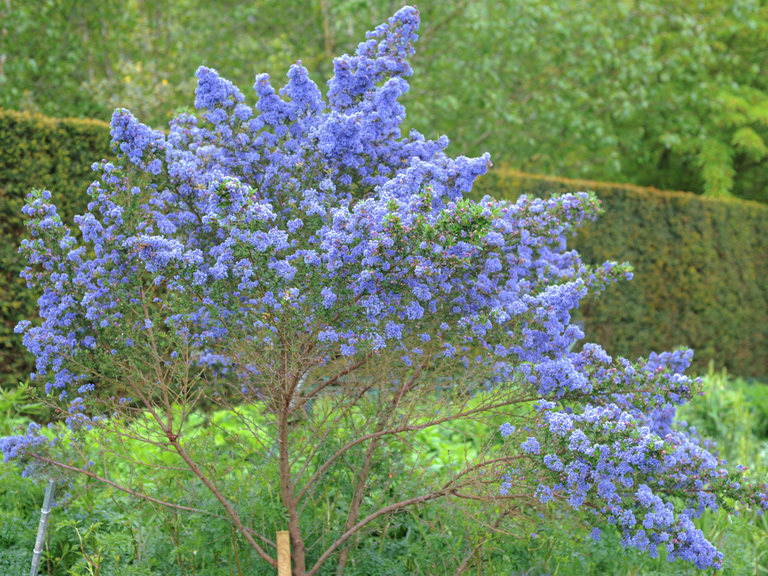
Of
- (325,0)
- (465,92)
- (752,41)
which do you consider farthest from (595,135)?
(752,41)

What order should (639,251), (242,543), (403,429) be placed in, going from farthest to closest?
(639,251) → (242,543) → (403,429)

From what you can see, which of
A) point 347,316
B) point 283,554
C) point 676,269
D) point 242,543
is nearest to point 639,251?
point 676,269

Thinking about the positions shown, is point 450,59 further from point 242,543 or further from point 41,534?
point 41,534

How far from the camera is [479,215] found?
2.72 meters

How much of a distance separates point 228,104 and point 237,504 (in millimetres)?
2036

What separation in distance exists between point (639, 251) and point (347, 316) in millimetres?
8067

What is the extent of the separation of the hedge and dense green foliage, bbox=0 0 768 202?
1505 millimetres

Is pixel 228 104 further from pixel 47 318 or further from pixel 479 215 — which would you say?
pixel 479 215

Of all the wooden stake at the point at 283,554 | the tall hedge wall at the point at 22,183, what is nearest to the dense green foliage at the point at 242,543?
the wooden stake at the point at 283,554

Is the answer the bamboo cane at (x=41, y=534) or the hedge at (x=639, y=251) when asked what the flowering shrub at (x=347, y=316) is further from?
the hedge at (x=639, y=251)

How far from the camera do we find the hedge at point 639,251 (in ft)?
19.3

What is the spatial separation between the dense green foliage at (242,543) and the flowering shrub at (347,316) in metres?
0.15

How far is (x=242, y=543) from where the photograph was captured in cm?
360

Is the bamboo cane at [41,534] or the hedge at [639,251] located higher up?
the hedge at [639,251]
